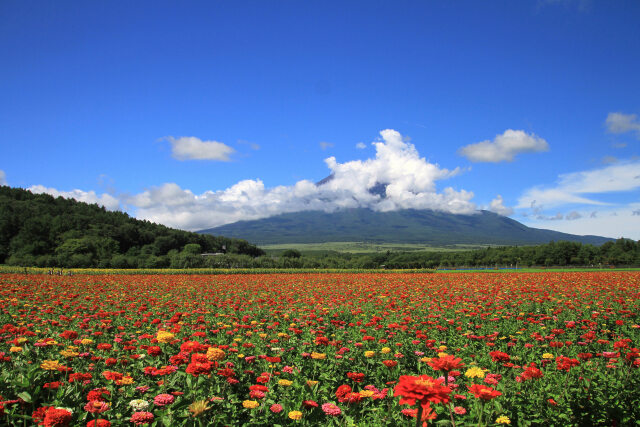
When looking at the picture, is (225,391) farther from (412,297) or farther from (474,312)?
(412,297)

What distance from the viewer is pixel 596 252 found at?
80.4 metres

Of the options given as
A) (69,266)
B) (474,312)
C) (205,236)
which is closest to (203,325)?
(474,312)

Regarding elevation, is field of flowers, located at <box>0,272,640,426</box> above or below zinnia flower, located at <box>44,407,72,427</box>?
below

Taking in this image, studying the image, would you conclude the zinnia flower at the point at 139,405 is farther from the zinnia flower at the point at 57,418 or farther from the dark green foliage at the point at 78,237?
the dark green foliage at the point at 78,237

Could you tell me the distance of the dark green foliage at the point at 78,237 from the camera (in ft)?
169

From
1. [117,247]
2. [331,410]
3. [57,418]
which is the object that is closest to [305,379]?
[331,410]

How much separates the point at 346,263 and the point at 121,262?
118ft

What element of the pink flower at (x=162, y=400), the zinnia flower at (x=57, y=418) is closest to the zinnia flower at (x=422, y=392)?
the pink flower at (x=162, y=400)

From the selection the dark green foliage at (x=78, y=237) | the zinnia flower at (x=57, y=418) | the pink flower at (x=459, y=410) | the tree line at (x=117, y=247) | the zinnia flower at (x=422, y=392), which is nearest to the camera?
the zinnia flower at (x=422, y=392)

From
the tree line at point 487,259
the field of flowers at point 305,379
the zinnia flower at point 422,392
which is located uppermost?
the zinnia flower at point 422,392

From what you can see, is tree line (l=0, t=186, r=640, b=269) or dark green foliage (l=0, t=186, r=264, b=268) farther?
tree line (l=0, t=186, r=640, b=269)

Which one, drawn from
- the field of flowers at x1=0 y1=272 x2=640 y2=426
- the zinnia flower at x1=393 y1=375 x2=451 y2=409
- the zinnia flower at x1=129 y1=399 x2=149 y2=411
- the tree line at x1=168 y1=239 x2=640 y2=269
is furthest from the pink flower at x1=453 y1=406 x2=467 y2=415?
the tree line at x1=168 y1=239 x2=640 y2=269

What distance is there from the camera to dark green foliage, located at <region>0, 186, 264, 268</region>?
51553 mm

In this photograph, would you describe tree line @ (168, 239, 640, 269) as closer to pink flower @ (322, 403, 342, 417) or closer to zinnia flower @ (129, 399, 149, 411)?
zinnia flower @ (129, 399, 149, 411)
